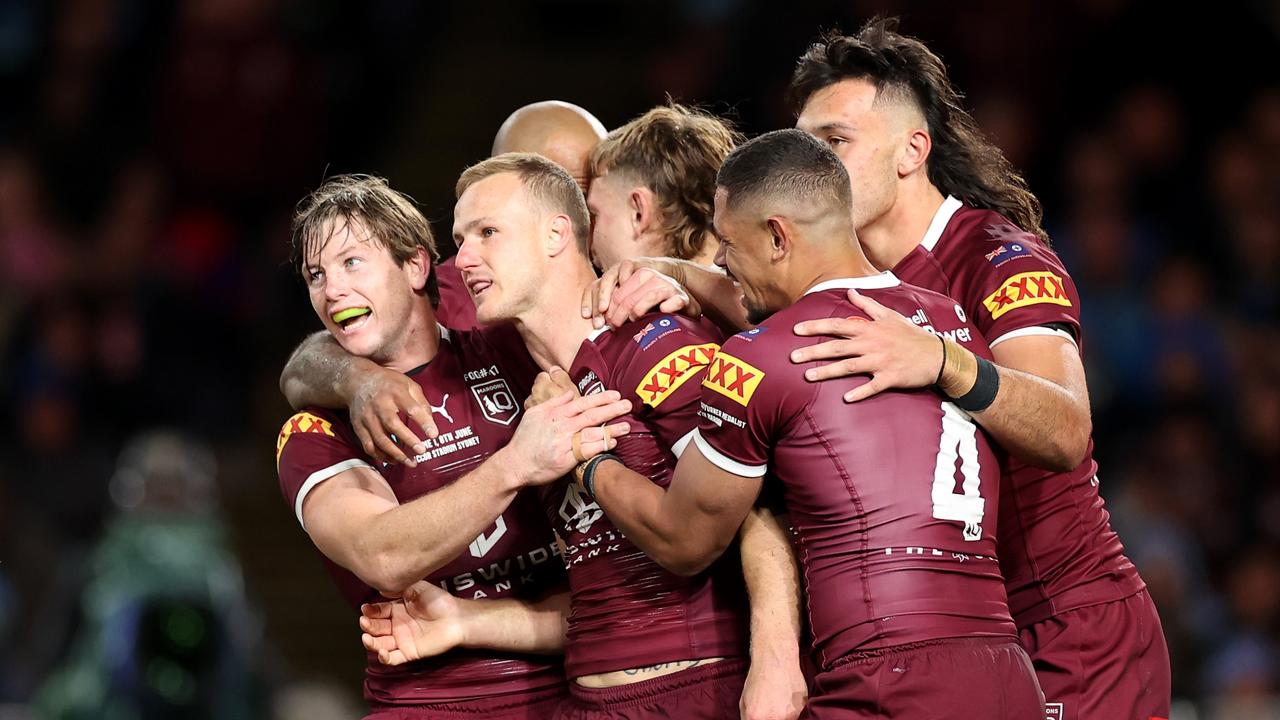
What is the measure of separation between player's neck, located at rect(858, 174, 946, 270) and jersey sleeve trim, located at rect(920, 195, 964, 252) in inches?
0.8

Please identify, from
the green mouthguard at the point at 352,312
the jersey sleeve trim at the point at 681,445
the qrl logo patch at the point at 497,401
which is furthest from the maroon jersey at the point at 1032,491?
the green mouthguard at the point at 352,312

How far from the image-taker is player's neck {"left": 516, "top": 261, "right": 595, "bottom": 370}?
439 centimetres

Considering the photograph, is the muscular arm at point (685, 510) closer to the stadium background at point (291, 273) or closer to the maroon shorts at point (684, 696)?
the maroon shorts at point (684, 696)

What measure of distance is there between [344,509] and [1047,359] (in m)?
1.80

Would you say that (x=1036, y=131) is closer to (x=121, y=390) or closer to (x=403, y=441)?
(x=121, y=390)

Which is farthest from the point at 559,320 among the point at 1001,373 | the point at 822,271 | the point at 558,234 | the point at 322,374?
the point at 1001,373

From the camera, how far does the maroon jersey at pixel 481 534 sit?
4.54 m

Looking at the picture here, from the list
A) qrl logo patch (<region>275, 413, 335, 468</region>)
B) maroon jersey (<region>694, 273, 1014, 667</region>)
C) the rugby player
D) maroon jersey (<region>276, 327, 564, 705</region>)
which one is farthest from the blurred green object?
maroon jersey (<region>694, 273, 1014, 667</region>)

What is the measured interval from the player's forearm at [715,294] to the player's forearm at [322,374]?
893 mm

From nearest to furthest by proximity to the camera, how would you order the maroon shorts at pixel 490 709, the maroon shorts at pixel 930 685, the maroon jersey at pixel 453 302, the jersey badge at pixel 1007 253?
1. the maroon shorts at pixel 930 685
2. the jersey badge at pixel 1007 253
3. the maroon shorts at pixel 490 709
4. the maroon jersey at pixel 453 302

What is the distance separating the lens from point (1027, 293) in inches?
167

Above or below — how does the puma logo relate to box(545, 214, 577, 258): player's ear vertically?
below

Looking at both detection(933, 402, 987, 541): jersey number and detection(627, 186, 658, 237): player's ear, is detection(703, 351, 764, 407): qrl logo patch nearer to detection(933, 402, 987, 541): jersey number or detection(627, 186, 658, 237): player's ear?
detection(933, 402, 987, 541): jersey number

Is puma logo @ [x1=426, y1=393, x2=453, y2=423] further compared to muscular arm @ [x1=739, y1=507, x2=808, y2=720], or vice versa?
puma logo @ [x1=426, y1=393, x2=453, y2=423]
